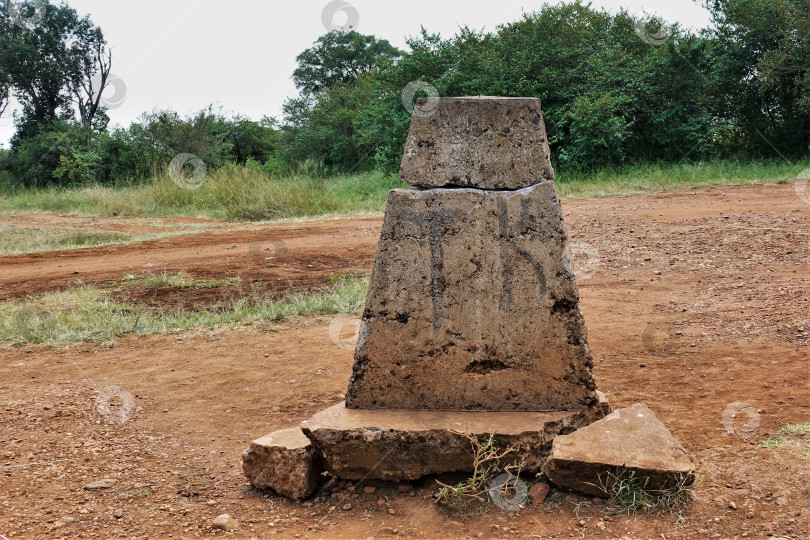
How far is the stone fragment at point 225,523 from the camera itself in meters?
2.84

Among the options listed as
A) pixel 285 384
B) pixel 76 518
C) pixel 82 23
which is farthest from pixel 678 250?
pixel 82 23

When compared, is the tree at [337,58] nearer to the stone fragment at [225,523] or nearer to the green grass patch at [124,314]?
the green grass patch at [124,314]

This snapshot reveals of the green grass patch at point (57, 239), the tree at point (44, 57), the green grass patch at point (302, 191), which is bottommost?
the green grass patch at point (57, 239)

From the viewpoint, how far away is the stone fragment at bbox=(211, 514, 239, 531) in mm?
2836

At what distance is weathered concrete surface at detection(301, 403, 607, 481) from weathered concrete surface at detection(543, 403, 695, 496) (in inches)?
4.3

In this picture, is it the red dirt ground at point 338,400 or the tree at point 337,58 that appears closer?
the red dirt ground at point 338,400

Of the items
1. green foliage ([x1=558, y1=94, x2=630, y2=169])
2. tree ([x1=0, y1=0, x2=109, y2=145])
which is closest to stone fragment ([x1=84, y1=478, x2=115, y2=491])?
green foliage ([x1=558, y1=94, x2=630, y2=169])

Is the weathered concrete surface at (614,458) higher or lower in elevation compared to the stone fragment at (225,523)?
higher

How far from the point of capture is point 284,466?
304cm

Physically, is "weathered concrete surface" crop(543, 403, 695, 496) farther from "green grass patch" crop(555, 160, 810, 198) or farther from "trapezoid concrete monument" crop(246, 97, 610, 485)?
"green grass patch" crop(555, 160, 810, 198)

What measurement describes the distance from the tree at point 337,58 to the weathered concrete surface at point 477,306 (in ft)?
101

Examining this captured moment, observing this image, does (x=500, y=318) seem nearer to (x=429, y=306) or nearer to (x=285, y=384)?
(x=429, y=306)

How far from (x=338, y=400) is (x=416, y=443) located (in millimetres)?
1254

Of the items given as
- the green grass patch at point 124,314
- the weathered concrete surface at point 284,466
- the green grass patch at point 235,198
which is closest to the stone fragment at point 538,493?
the weathered concrete surface at point 284,466
